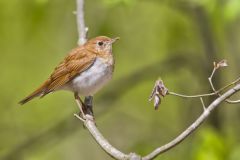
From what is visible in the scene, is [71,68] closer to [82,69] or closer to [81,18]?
[82,69]

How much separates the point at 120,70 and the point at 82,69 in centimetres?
479

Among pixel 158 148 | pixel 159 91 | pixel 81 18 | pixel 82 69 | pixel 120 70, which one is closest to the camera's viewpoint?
pixel 158 148

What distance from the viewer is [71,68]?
6.57 meters

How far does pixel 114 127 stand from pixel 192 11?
1.99 m

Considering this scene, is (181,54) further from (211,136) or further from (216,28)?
(211,136)

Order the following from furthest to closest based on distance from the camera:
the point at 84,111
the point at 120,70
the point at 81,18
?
the point at 120,70 < the point at 84,111 < the point at 81,18

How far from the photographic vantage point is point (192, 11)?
29.3 ft

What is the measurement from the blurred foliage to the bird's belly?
127 centimetres

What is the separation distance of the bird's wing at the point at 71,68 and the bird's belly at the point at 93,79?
46mm

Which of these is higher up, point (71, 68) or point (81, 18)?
point (81, 18)

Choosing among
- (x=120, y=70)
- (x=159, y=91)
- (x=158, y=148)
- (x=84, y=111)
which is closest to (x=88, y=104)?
(x=84, y=111)

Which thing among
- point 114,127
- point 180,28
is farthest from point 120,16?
point 114,127

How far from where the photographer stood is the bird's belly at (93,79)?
6.31m

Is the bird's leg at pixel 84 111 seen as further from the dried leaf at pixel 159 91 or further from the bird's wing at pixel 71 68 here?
the dried leaf at pixel 159 91
